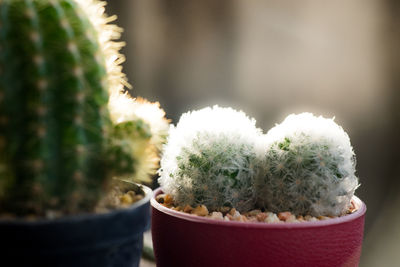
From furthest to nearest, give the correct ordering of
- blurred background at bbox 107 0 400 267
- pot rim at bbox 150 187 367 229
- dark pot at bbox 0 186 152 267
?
1. blurred background at bbox 107 0 400 267
2. pot rim at bbox 150 187 367 229
3. dark pot at bbox 0 186 152 267

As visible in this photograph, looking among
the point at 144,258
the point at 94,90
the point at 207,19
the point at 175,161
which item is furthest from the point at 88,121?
the point at 207,19

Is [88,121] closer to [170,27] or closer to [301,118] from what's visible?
[301,118]

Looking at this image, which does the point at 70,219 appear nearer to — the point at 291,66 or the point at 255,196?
the point at 255,196

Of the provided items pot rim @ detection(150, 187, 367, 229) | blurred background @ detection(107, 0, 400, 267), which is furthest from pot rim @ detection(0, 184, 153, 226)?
blurred background @ detection(107, 0, 400, 267)

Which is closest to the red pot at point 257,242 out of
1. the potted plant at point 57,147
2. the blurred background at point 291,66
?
the potted plant at point 57,147

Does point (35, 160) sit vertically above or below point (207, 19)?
below

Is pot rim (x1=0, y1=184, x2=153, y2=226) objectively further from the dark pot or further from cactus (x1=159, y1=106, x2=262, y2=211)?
cactus (x1=159, y1=106, x2=262, y2=211)

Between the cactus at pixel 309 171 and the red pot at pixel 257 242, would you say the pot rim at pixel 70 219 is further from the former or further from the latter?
the cactus at pixel 309 171
